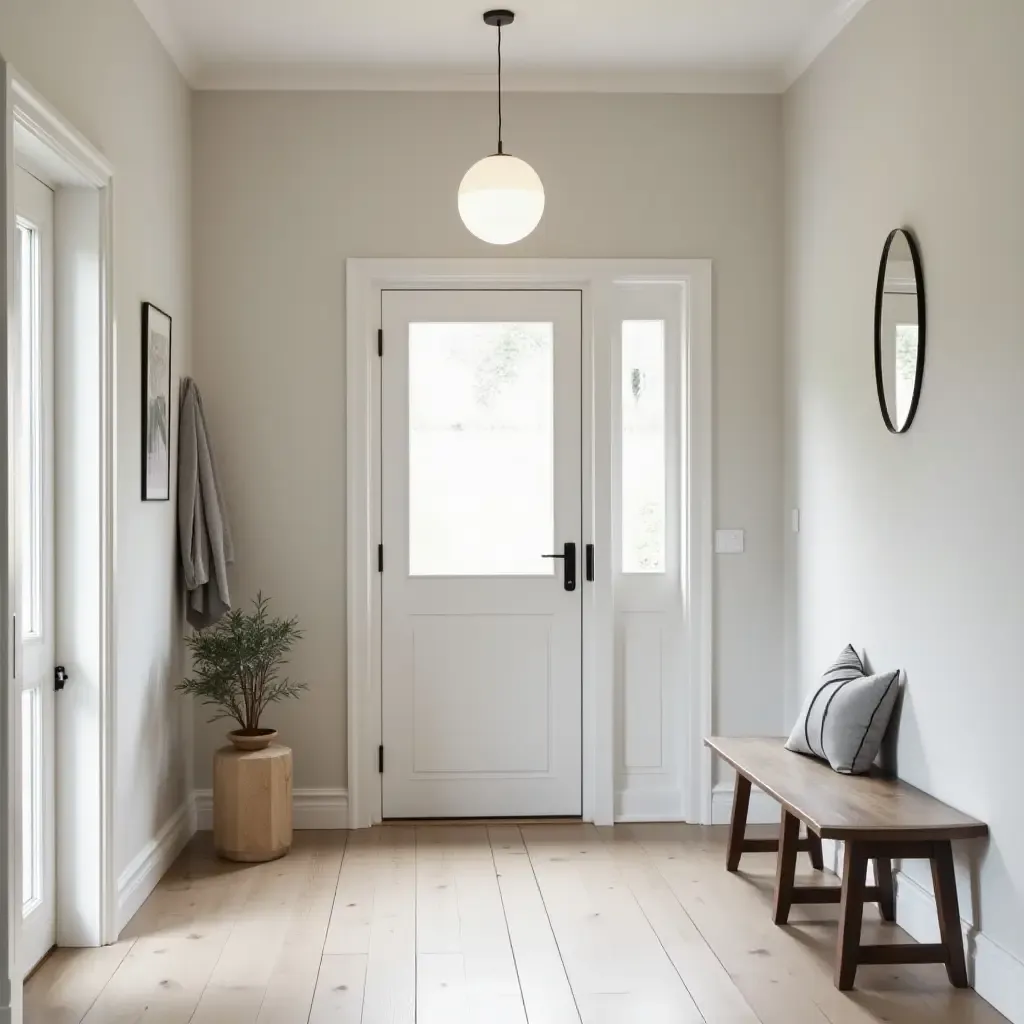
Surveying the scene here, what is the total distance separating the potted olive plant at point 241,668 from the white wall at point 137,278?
12cm

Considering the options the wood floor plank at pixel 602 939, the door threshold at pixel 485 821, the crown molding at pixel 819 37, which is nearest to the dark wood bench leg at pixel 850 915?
the wood floor plank at pixel 602 939

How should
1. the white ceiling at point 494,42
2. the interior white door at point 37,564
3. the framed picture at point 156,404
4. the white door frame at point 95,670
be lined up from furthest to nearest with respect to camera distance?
the white ceiling at point 494,42 → the framed picture at point 156,404 → the white door frame at point 95,670 → the interior white door at point 37,564

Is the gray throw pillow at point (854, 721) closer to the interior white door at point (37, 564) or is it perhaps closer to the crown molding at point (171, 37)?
the interior white door at point (37, 564)

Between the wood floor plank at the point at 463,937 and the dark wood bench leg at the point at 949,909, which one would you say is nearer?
the wood floor plank at the point at 463,937

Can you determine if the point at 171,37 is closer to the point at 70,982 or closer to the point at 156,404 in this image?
the point at 156,404

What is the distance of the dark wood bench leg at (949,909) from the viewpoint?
2928 mm

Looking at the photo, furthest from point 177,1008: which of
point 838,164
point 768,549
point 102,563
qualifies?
point 838,164

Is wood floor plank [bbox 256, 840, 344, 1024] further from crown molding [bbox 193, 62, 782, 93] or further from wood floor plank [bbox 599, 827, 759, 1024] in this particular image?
crown molding [bbox 193, 62, 782, 93]

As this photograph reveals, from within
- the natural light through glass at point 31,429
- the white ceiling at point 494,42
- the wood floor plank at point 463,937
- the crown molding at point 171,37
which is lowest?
the wood floor plank at point 463,937

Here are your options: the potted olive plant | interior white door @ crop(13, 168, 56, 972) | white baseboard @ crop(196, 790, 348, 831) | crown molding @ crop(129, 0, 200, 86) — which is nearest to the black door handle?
the potted olive plant

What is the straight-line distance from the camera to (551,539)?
4.51 m

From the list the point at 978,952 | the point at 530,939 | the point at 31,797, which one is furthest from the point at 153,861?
the point at 978,952

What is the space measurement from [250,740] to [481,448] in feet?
4.41

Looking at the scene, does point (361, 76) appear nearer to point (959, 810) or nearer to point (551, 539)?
point (551, 539)
